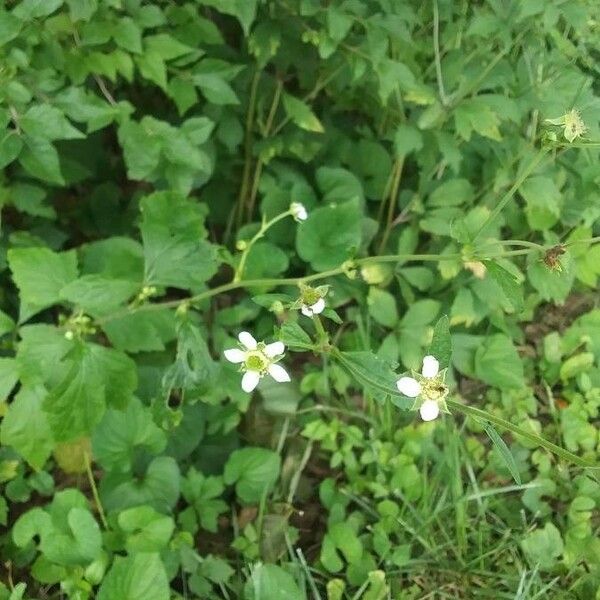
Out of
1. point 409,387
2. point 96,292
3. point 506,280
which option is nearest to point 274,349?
point 409,387

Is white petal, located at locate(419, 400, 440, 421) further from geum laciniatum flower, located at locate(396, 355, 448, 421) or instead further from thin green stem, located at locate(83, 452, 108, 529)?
thin green stem, located at locate(83, 452, 108, 529)

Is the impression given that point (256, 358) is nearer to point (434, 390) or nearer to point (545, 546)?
point (434, 390)

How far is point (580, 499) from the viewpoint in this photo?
1.30 m

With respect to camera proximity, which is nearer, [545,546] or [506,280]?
[506,280]

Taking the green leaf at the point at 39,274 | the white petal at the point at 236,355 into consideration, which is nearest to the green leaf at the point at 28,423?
the green leaf at the point at 39,274

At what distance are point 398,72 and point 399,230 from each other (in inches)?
16.6

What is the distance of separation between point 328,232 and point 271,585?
64cm

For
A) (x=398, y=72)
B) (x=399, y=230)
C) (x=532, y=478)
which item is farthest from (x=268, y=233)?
(x=532, y=478)

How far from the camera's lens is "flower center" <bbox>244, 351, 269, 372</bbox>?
2.87 feet

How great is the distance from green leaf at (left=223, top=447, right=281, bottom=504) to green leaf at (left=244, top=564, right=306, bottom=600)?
6.6 inches

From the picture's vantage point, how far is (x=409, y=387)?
777 millimetres

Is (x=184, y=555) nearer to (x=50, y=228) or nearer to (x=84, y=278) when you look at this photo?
(x=84, y=278)

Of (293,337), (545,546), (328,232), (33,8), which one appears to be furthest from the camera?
(328,232)

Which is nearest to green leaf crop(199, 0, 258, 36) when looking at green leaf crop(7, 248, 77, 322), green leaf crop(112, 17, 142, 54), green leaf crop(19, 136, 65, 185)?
green leaf crop(112, 17, 142, 54)
